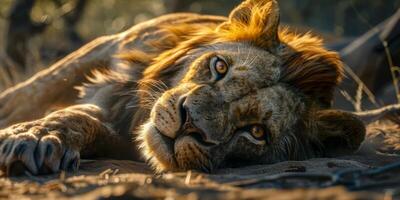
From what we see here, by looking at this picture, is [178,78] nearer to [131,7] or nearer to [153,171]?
[153,171]


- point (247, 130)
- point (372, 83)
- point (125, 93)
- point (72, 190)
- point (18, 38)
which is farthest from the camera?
point (18, 38)

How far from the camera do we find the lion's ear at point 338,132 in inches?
164

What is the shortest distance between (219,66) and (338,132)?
0.83m

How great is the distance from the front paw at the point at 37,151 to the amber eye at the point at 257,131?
838 mm

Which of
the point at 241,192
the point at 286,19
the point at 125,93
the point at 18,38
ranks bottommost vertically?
the point at 241,192

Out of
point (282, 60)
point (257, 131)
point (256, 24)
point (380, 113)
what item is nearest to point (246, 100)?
point (257, 131)

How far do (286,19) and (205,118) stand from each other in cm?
1032

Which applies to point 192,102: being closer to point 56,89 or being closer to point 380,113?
point 56,89

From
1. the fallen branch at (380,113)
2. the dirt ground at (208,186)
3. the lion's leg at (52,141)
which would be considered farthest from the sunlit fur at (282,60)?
the fallen branch at (380,113)

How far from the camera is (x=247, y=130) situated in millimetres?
3670

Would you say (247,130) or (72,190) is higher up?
(247,130)

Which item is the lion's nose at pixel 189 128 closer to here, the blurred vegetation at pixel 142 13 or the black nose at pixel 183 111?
the black nose at pixel 183 111

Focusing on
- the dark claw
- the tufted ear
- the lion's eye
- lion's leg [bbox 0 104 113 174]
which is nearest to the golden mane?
the tufted ear

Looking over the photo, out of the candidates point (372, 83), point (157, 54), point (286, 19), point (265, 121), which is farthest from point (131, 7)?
point (265, 121)
